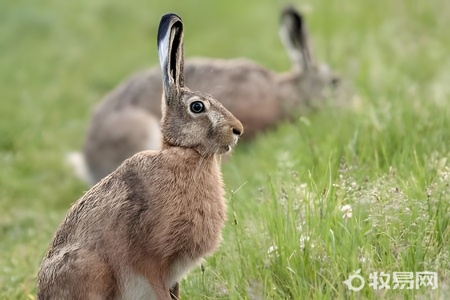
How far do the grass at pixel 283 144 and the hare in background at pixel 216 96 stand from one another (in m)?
0.34

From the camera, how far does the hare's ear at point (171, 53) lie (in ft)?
15.2

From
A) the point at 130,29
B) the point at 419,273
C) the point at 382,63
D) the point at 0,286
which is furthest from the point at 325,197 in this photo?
the point at 130,29

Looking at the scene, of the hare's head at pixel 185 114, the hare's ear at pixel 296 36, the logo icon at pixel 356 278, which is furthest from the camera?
the hare's ear at pixel 296 36

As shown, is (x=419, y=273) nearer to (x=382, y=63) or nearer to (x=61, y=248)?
(x=61, y=248)

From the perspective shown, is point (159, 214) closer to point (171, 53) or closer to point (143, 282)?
point (143, 282)

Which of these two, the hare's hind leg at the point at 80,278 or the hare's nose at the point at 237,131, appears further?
the hare's nose at the point at 237,131

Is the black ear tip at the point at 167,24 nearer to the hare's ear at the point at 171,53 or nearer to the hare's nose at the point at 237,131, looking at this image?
the hare's ear at the point at 171,53

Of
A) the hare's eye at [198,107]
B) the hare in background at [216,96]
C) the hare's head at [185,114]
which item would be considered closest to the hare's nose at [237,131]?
the hare's head at [185,114]

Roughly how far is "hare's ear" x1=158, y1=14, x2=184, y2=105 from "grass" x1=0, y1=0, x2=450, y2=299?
0.75 meters

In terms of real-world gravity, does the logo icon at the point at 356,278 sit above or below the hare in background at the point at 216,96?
below

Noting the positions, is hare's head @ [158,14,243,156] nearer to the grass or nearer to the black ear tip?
the black ear tip

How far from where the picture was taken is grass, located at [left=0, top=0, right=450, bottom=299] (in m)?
4.75

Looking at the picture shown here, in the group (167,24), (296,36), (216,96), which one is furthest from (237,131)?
(296,36)

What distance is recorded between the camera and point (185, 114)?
4664 mm
